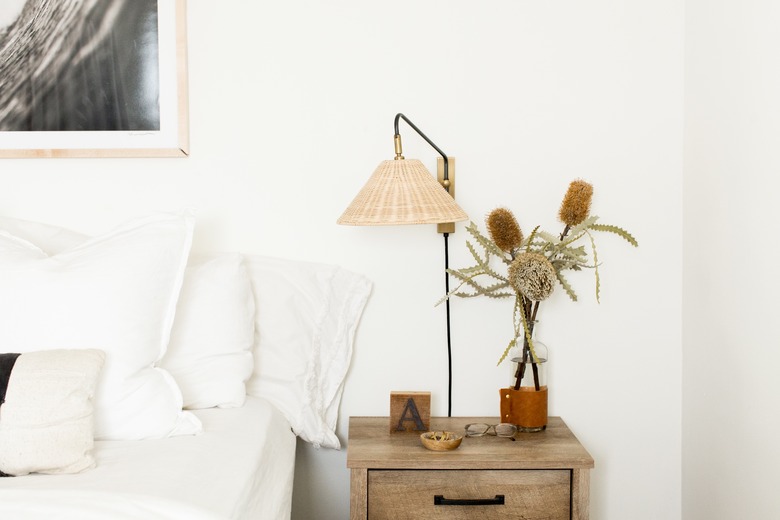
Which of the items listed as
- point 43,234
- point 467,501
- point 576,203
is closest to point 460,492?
point 467,501

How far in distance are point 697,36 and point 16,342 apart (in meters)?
1.72

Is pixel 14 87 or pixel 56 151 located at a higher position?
pixel 14 87

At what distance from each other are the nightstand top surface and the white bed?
168 mm

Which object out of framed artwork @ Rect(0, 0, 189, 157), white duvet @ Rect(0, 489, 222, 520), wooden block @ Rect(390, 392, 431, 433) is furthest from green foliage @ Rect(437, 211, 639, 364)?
white duvet @ Rect(0, 489, 222, 520)

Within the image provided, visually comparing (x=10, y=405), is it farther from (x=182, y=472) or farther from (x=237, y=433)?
(x=237, y=433)

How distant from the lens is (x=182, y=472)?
1232 millimetres

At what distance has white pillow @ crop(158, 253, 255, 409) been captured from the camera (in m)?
1.65

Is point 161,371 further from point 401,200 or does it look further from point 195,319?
point 401,200

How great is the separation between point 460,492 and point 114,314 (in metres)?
0.81

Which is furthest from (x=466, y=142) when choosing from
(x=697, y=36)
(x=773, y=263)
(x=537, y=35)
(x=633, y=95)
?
(x=773, y=263)

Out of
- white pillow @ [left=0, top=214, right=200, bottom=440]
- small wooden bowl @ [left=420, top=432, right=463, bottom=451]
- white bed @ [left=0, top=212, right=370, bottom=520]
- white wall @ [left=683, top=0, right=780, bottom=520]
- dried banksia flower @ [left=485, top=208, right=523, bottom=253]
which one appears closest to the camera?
white bed @ [left=0, top=212, right=370, bottom=520]

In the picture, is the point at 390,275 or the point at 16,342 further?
the point at 390,275

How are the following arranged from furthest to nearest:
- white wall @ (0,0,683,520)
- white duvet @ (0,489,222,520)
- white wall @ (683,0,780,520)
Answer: white wall @ (0,0,683,520), white wall @ (683,0,780,520), white duvet @ (0,489,222,520)

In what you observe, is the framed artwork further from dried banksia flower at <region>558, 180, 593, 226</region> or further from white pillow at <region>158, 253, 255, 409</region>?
dried banksia flower at <region>558, 180, 593, 226</region>
